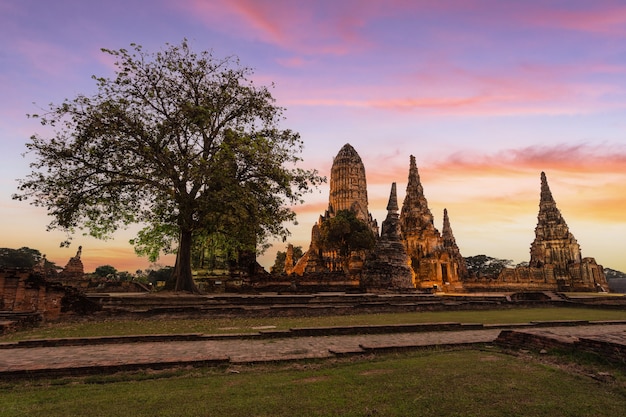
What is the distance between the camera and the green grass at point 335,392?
3.82 meters

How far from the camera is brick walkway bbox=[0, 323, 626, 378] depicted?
215 inches

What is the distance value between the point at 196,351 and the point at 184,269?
12339 millimetres

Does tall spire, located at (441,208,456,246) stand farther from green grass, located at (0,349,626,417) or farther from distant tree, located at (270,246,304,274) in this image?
green grass, located at (0,349,626,417)

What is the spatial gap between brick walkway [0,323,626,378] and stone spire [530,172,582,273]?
45262 mm

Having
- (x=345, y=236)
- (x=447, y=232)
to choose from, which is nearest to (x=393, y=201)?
(x=345, y=236)

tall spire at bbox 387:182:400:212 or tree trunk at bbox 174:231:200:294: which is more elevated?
tall spire at bbox 387:182:400:212

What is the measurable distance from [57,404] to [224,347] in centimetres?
350

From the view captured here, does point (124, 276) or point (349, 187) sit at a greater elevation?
point (349, 187)

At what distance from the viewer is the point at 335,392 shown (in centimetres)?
443

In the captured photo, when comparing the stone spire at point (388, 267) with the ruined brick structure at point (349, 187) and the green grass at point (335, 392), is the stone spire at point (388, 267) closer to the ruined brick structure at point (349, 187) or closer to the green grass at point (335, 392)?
the green grass at point (335, 392)

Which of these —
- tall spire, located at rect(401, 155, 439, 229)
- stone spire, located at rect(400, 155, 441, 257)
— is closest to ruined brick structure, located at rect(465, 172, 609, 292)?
stone spire, located at rect(400, 155, 441, 257)

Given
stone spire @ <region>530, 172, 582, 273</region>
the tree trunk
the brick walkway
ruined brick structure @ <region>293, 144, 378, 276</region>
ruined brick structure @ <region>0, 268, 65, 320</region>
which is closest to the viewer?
the brick walkway

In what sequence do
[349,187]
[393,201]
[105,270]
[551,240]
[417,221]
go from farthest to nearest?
[349,187] < [105,270] < [417,221] < [551,240] < [393,201]

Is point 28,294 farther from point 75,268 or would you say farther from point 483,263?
point 483,263
